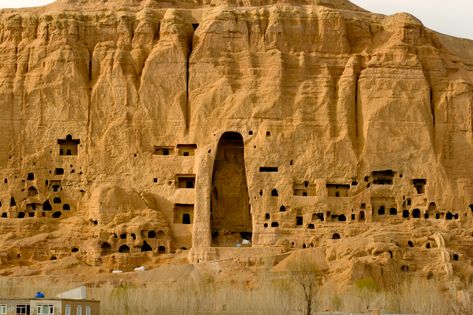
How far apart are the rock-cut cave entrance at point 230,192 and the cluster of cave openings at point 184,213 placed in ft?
3.86

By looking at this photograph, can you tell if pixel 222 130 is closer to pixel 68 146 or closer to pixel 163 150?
pixel 163 150

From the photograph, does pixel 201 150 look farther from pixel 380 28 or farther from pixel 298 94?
pixel 380 28

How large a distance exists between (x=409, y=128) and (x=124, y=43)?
16401mm

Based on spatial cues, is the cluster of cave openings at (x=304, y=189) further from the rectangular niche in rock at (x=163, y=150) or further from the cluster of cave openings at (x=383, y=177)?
the rectangular niche in rock at (x=163, y=150)

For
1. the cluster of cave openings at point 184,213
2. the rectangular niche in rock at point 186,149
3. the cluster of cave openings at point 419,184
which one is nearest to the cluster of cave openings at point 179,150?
the rectangular niche in rock at point 186,149

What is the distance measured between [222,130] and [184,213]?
4855 mm

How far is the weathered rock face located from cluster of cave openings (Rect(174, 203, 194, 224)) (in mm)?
75

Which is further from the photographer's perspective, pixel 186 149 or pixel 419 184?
pixel 186 149

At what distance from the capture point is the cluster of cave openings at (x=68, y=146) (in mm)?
84750

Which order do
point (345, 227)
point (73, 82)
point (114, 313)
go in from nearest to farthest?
point (114, 313), point (345, 227), point (73, 82)

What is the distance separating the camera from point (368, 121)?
8312 centimetres

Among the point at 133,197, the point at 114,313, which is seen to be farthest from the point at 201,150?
the point at 114,313

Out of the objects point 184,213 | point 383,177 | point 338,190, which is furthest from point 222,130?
point 383,177

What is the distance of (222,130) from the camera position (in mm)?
83000
